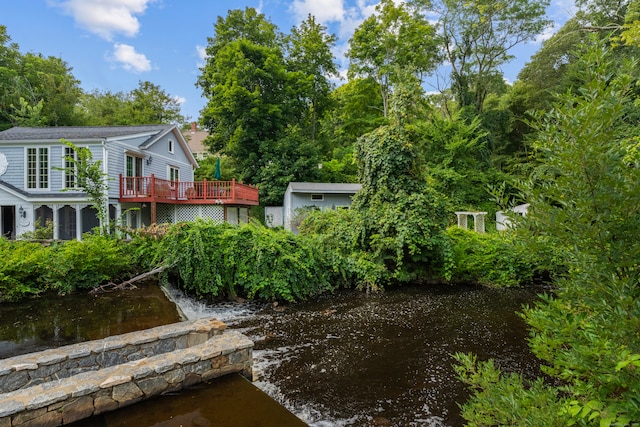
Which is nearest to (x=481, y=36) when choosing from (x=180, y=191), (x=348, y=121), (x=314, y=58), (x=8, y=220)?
(x=348, y=121)

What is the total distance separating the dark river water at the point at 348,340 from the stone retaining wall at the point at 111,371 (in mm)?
330

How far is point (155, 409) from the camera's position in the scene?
11.5 feet

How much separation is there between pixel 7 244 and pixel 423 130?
20.4 m

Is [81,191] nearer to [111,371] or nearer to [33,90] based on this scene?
[111,371]

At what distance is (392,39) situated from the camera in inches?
949

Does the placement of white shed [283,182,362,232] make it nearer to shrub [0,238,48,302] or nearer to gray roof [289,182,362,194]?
gray roof [289,182,362,194]

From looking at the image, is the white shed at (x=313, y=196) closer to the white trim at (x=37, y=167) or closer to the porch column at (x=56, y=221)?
the porch column at (x=56, y=221)

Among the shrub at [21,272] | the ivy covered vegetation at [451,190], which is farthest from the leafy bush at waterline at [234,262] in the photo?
the shrub at [21,272]

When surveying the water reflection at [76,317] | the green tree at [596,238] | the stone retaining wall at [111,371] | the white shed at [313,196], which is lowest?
the water reflection at [76,317]

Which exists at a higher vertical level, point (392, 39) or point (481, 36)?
point (481, 36)

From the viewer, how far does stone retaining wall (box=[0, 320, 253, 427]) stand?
10.3 feet

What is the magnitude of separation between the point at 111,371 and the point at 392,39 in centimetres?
2623

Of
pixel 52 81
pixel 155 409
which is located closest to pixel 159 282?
pixel 155 409

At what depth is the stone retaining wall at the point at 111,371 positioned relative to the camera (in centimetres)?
314
